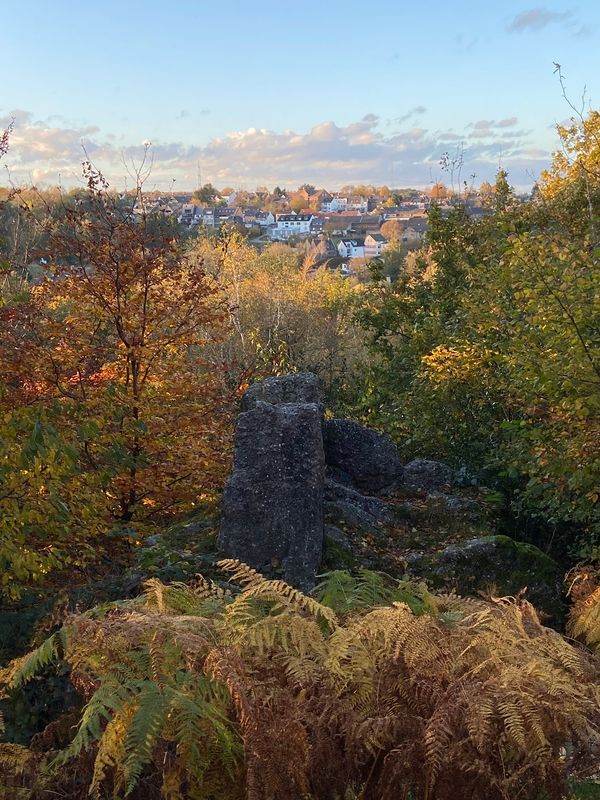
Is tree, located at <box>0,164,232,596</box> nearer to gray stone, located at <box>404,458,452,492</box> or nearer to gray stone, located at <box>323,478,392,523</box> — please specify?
gray stone, located at <box>323,478,392,523</box>

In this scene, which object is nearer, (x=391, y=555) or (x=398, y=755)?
(x=398, y=755)

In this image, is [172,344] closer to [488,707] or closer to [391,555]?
[391,555]

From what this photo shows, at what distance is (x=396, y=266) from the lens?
196 ft

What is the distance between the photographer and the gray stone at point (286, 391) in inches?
360

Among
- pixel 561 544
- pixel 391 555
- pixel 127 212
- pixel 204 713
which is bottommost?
pixel 561 544

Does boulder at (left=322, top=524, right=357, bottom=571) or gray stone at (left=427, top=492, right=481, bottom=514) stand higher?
boulder at (left=322, top=524, right=357, bottom=571)

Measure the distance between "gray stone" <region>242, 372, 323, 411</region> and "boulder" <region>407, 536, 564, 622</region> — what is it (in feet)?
9.50

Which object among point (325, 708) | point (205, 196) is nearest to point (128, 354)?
point (325, 708)

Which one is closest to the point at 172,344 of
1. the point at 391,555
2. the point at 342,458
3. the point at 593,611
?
the point at 342,458

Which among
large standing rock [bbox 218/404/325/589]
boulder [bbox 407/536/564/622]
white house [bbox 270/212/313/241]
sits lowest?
boulder [bbox 407/536/564/622]

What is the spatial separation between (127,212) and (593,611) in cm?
734

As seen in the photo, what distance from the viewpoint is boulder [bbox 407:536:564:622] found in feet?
21.9

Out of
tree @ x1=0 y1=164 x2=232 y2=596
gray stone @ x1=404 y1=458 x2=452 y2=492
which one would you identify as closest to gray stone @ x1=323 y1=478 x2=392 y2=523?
gray stone @ x1=404 y1=458 x2=452 y2=492

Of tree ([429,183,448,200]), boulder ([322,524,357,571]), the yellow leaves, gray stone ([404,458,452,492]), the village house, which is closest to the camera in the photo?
boulder ([322,524,357,571])
